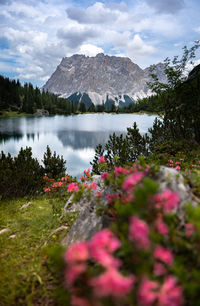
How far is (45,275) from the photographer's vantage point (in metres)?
Answer: 3.18

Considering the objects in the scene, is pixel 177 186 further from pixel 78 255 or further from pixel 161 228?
pixel 78 255

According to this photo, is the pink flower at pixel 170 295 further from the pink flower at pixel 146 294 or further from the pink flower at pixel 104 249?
the pink flower at pixel 104 249

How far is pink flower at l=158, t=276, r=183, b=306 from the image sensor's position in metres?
1.26

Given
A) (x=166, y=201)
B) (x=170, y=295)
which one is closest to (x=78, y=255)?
(x=170, y=295)

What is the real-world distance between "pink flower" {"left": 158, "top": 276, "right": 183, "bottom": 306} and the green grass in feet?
4.42

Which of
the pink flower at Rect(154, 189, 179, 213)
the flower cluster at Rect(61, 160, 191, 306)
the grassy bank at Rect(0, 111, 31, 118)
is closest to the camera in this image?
the flower cluster at Rect(61, 160, 191, 306)

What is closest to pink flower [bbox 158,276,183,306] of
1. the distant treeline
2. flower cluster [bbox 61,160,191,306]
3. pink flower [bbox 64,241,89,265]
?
flower cluster [bbox 61,160,191,306]

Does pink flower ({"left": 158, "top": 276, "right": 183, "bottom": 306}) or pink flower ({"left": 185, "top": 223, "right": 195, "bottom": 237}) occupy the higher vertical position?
pink flower ({"left": 185, "top": 223, "right": 195, "bottom": 237})

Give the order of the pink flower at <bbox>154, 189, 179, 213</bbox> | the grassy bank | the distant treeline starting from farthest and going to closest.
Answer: the distant treeline, the grassy bank, the pink flower at <bbox>154, 189, 179, 213</bbox>

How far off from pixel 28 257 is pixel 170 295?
333cm

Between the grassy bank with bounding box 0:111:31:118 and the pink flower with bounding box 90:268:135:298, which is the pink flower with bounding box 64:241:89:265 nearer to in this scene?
the pink flower with bounding box 90:268:135:298

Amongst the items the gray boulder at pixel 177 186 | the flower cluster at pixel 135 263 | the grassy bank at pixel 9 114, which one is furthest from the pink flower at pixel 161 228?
the grassy bank at pixel 9 114

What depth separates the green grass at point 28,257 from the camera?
2.80 m

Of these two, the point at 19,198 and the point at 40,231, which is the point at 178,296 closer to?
the point at 40,231
